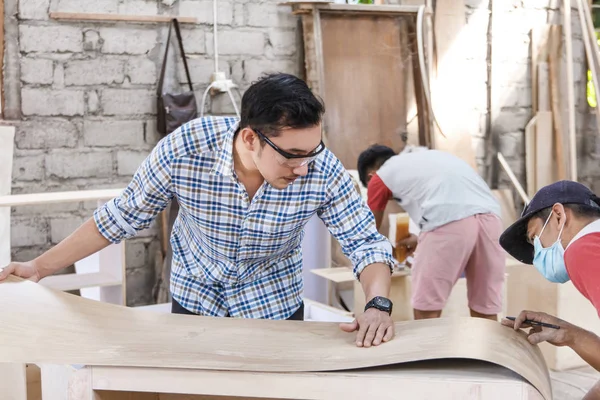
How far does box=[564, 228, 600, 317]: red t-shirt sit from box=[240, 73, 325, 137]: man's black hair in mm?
643

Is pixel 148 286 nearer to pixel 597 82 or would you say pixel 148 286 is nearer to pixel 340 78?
pixel 340 78

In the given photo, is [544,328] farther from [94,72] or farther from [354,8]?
[354,8]

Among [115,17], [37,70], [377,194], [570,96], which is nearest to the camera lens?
[377,194]

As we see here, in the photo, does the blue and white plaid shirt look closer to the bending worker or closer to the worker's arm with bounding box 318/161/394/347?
the worker's arm with bounding box 318/161/394/347

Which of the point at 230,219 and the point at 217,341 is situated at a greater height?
the point at 230,219

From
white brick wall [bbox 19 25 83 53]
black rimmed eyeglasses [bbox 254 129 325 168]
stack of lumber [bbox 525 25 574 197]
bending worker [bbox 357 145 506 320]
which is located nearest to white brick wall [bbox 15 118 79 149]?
white brick wall [bbox 19 25 83 53]

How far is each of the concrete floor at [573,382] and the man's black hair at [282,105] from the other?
Answer: 226 centimetres

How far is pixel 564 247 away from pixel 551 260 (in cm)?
8

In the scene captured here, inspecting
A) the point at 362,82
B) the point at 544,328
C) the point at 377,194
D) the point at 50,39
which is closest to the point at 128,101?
the point at 50,39

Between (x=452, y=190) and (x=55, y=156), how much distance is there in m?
2.16

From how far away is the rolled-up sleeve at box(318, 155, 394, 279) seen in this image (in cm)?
189

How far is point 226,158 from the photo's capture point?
1843 mm

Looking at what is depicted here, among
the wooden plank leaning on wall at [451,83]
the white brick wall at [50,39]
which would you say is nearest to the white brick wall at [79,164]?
the white brick wall at [50,39]

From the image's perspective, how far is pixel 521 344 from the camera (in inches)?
61.6
